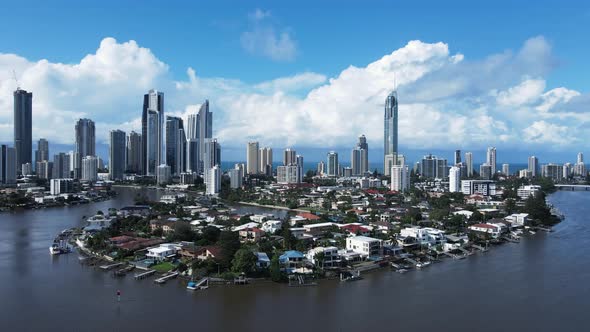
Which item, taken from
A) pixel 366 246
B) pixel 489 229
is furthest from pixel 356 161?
pixel 366 246

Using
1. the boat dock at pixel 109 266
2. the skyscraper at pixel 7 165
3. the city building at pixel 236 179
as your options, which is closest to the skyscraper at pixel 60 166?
the skyscraper at pixel 7 165

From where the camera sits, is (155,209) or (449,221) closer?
(449,221)

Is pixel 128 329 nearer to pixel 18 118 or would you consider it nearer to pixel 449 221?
pixel 449 221

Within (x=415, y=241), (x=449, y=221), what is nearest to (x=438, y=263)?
(x=415, y=241)

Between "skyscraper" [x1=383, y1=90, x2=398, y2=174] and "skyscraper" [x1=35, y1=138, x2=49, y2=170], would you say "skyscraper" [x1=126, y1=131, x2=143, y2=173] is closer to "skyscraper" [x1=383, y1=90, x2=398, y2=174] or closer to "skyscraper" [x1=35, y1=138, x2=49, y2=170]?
"skyscraper" [x1=35, y1=138, x2=49, y2=170]

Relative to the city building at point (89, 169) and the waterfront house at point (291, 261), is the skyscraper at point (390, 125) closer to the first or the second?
the city building at point (89, 169)

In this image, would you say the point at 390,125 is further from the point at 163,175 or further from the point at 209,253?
the point at 209,253

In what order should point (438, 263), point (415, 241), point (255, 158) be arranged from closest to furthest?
point (438, 263)
point (415, 241)
point (255, 158)
